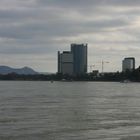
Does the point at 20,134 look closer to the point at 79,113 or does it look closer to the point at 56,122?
the point at 56,122

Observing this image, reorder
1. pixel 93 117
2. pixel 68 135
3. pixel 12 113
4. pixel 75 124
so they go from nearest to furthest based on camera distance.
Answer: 1. pixel 68 135
2. pixel 75 124
3. pixel 93 117
4. pixel 12 113

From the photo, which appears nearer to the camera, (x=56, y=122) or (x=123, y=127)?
(x=123, y=127)

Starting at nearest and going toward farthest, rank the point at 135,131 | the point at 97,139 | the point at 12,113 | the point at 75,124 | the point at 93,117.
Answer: the point at 97,139, the point at 135,131, the point at 75,124, the point at 93,117, the point at 12,113

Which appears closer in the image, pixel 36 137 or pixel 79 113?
pixel 36 137

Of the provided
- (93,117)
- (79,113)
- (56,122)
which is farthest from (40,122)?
(79,113)

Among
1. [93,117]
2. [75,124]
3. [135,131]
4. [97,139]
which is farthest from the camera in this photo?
[93,117]

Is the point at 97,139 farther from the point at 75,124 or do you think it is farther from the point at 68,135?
the point at 75,124

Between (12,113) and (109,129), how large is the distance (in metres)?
18.1

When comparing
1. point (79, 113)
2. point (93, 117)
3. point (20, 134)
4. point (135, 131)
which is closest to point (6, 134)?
point (20, 134)

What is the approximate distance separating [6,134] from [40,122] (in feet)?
29.6

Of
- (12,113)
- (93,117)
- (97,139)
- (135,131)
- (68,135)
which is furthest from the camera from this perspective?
(12,113)

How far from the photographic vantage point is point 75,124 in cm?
4697

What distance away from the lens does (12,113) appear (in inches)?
2288

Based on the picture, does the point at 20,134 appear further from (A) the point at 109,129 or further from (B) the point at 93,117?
(B) the point at 93,117
